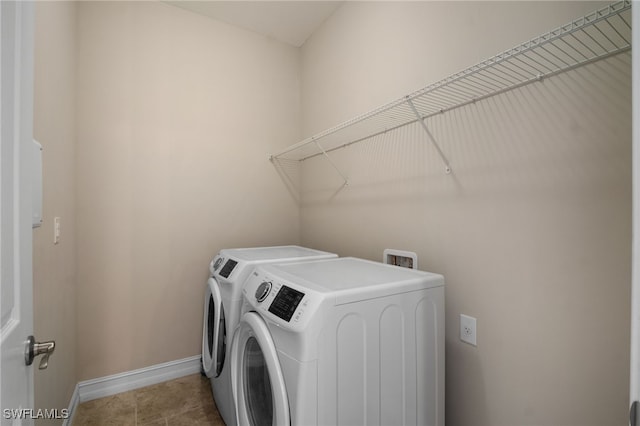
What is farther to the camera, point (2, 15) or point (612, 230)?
point (612, 230)

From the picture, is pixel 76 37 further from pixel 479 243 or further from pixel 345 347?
pixel 479 243

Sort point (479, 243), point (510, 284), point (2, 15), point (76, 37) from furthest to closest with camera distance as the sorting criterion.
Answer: point (76, 37), point (479, 243), point (510, 284), point (2, 15)

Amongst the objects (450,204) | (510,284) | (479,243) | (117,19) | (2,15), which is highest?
(117,19)

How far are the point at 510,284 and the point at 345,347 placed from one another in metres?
0.74

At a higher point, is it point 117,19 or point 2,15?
point 117,19

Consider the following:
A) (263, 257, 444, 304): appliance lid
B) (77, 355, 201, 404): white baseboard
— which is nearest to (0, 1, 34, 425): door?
(263, 257, 444, 304): appliance lid

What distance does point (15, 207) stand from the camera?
0.67m

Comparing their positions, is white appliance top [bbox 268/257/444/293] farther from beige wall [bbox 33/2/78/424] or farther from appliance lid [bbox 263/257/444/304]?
beige wall [bbox 33/2/78/424]

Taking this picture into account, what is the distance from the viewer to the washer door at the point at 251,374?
121 centimetres

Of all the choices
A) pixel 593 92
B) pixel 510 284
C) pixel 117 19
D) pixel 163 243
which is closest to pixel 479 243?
pixel 510 284

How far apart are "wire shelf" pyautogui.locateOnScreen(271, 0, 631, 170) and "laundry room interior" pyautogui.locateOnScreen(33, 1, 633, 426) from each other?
4 cm

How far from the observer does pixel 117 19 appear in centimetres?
214

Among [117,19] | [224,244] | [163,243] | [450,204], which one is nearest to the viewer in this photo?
[450,204]

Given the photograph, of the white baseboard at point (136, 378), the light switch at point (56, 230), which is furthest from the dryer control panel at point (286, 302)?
the white baseboard at point (136, 378)
